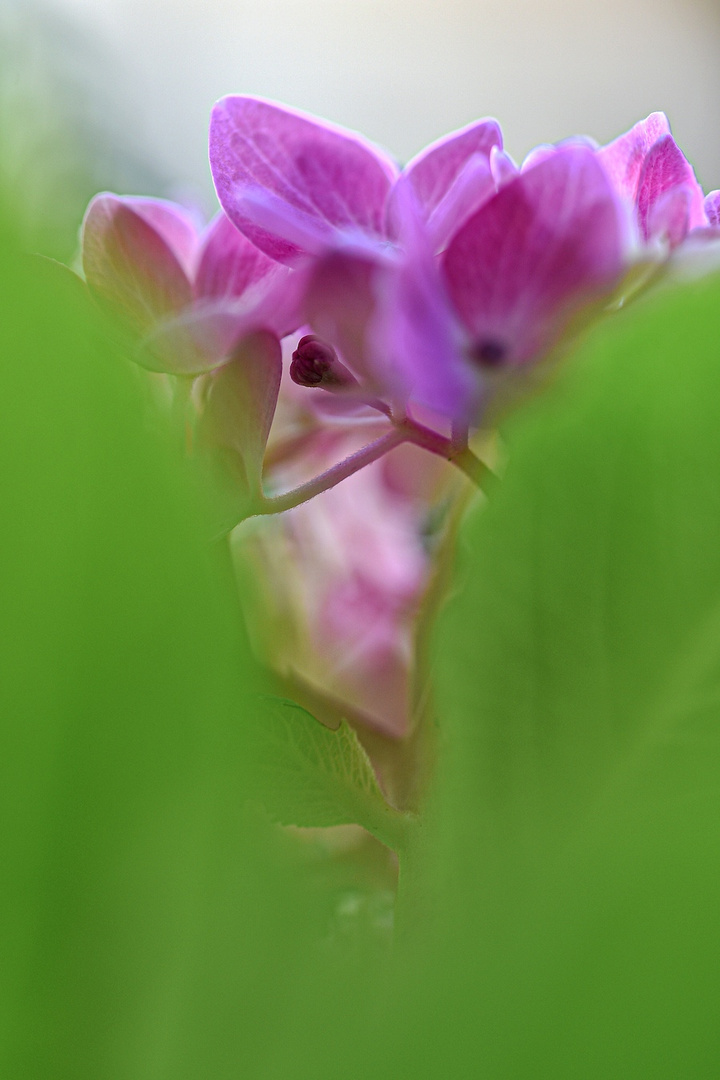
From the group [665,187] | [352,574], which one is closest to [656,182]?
[665,187]

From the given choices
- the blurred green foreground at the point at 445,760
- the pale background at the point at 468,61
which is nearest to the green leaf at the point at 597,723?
the blurred green foreground at the point at 445,760

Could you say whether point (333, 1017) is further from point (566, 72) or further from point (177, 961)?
point (566, 72)

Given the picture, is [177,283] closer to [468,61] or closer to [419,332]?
[419,332]

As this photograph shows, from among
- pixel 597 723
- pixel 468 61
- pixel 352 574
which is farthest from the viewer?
pixel 468 61

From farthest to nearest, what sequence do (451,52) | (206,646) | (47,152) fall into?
(451,52)
(47,152)
(206,646)

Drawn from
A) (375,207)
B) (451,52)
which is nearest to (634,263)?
(375,207)

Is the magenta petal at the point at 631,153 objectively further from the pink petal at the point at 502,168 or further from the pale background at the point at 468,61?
the pale background at the point at 468,61

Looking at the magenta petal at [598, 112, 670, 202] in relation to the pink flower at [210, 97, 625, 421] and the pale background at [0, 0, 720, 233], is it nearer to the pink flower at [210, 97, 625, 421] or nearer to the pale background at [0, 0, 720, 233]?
the pink flower at [210, 97, 625, 421]
